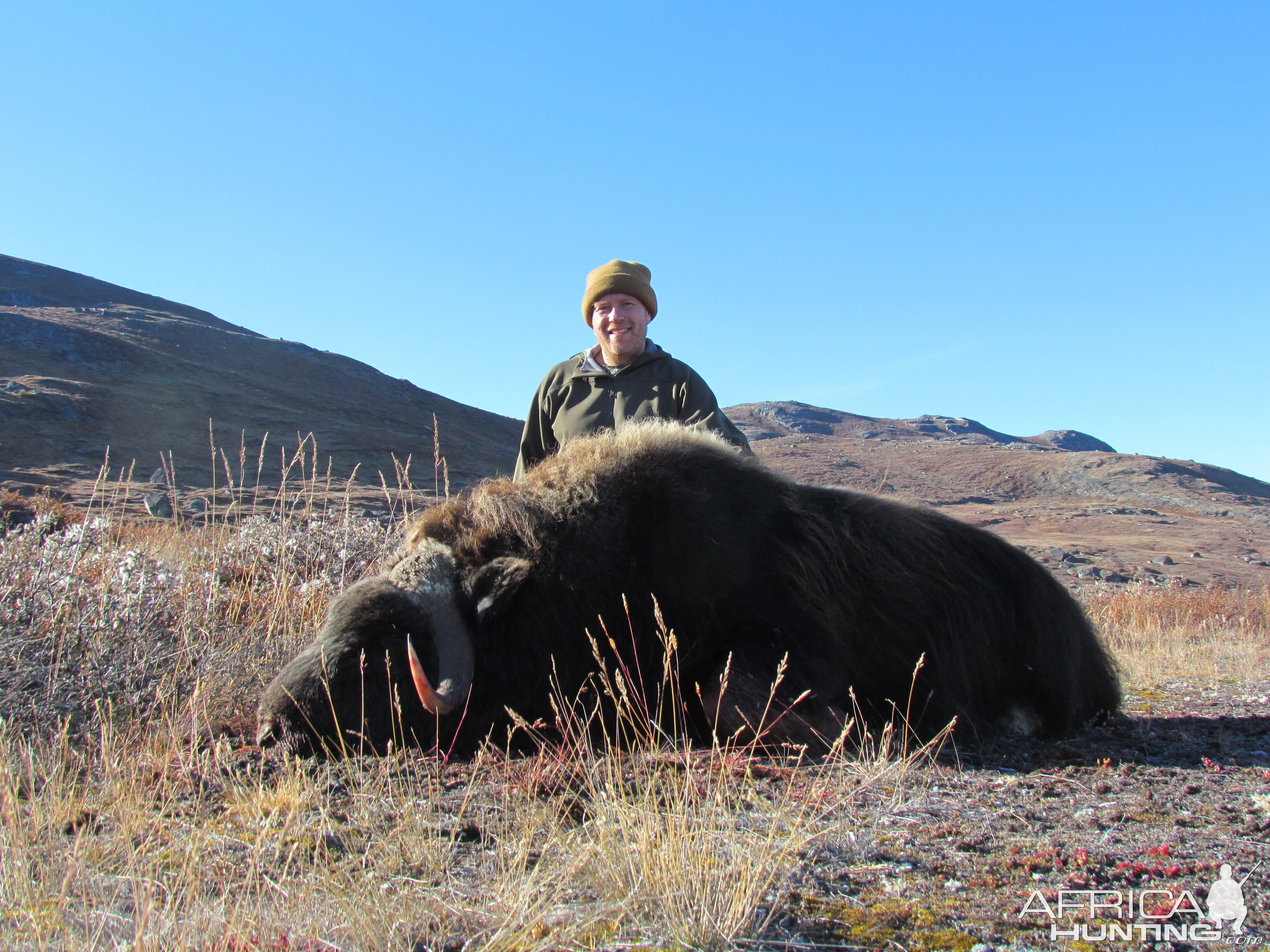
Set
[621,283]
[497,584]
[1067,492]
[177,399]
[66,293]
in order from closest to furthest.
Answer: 1. [497,584]
2. [621,283]
3. [177,399]
4. [1067,492]
5. [66,293]

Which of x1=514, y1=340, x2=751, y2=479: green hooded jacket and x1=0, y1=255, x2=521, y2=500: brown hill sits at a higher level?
x1=0, y1=255, x2=521, y2=500: brown hill

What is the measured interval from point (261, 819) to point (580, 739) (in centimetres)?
110

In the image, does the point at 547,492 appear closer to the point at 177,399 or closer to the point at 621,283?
the point at 621,283

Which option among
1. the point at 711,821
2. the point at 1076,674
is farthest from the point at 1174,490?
the point at 711,821

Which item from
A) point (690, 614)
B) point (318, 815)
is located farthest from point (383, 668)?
point (690, 614)

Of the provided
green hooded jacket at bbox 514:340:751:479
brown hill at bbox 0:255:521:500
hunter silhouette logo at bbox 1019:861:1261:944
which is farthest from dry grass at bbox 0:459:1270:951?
brown hill at bbox 0:255:521:500

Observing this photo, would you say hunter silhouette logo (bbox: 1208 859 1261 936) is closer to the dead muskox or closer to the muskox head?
the dead muskox

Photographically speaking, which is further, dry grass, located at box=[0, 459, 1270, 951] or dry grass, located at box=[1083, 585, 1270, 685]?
dry grass, located at box=[1083, 585, 1270, 685]

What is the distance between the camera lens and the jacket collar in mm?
5320

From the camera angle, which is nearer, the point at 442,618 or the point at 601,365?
the point at 442,618

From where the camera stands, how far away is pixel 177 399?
38188 millimetres

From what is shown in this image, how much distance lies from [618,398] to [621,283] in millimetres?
701

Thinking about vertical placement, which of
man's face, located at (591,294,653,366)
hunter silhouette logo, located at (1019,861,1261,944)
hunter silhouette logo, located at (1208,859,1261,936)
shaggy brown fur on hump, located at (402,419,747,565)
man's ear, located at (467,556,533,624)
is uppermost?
man's face, located at (591,294,653,366)

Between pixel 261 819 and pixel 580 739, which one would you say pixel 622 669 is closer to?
pixel 580 739
